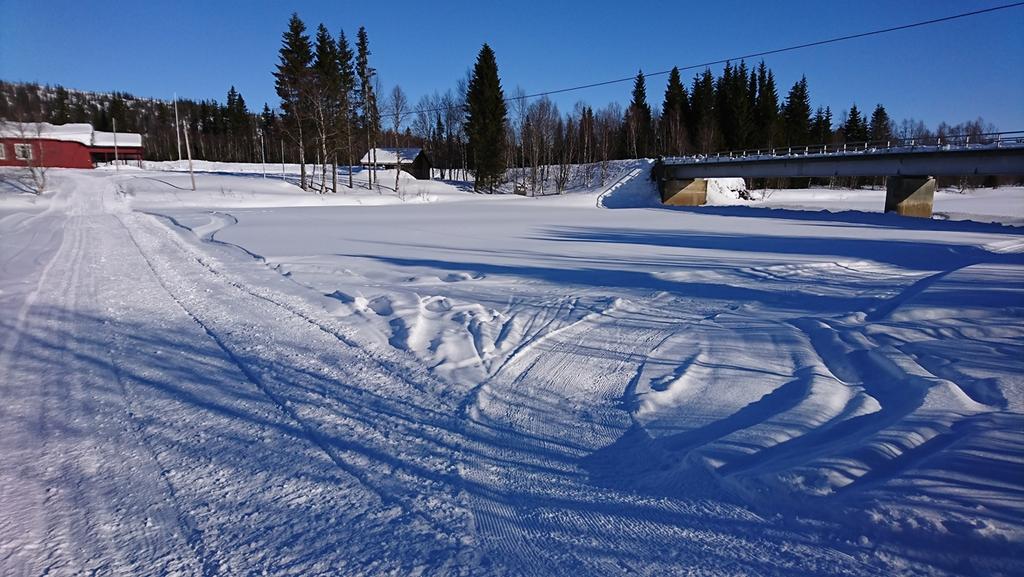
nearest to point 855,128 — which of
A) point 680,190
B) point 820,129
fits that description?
point 820,129

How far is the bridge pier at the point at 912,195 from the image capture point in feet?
120

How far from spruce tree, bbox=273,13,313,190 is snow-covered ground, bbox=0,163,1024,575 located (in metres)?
36.2

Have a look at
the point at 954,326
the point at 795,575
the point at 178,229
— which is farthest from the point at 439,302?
the point at 178,229

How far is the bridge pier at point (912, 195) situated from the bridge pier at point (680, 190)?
17.8 m

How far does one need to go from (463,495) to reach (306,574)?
106cm

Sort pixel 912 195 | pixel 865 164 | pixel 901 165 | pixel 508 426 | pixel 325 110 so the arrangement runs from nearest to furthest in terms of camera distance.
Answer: pixel 508 426
pixel 901 165
pixel 912 195
pixel 865 164
pixel 325 110

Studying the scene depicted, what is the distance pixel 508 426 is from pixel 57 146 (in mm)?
77310

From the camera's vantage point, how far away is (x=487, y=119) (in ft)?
189

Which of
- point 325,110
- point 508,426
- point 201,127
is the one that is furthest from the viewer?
point 201,127

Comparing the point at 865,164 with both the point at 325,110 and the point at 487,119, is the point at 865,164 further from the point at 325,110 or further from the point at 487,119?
the point at 325,110

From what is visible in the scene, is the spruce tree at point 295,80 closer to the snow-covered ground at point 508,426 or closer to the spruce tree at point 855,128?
the snow-covered ground at point 508,426

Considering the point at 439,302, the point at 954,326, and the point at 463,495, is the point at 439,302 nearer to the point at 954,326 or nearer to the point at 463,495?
the point at 463,495

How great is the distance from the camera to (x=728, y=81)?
72.8 meters

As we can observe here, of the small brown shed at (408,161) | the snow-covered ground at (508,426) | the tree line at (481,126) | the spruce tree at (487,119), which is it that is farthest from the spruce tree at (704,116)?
the snow-covered ground at (508,426)
